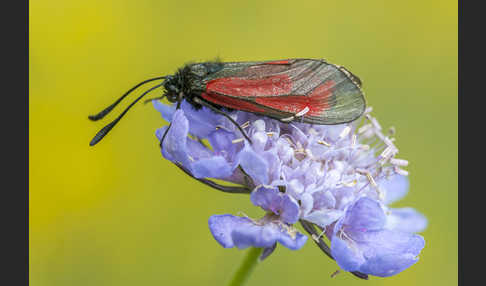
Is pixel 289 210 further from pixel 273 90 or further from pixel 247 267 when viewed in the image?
pixel 273 90

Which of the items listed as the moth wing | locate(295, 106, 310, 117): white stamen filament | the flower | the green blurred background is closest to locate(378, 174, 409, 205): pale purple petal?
the flower

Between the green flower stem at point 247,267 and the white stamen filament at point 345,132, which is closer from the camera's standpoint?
the green flower stem at point 247,267

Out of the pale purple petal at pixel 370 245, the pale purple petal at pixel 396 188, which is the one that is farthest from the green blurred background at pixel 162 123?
the pale purple petal at pixel 370 245

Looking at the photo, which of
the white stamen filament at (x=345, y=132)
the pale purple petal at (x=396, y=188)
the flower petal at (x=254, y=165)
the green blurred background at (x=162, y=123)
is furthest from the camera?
the green blurred background at (x=162, y=123)

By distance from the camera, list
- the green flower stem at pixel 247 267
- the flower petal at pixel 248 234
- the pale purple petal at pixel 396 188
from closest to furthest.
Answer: the flower petal at pixel 248 234 < the green flower stem at pixel 247 267 < the pale purple petal at pixel 396 188

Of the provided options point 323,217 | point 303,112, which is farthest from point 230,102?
point 323,217

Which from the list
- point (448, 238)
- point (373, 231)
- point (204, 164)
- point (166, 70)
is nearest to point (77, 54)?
point (166, 70)

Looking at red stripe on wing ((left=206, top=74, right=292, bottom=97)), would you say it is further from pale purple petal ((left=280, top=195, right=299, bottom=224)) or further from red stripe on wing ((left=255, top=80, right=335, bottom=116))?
pale purple petal ((left=280, top=195, right=299, bottom=224))

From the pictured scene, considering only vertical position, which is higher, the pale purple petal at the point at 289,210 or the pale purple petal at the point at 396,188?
the pale purple petal at the point at 289,210

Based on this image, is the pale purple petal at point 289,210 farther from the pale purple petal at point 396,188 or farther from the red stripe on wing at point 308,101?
the pale purple petal at point 396,188
